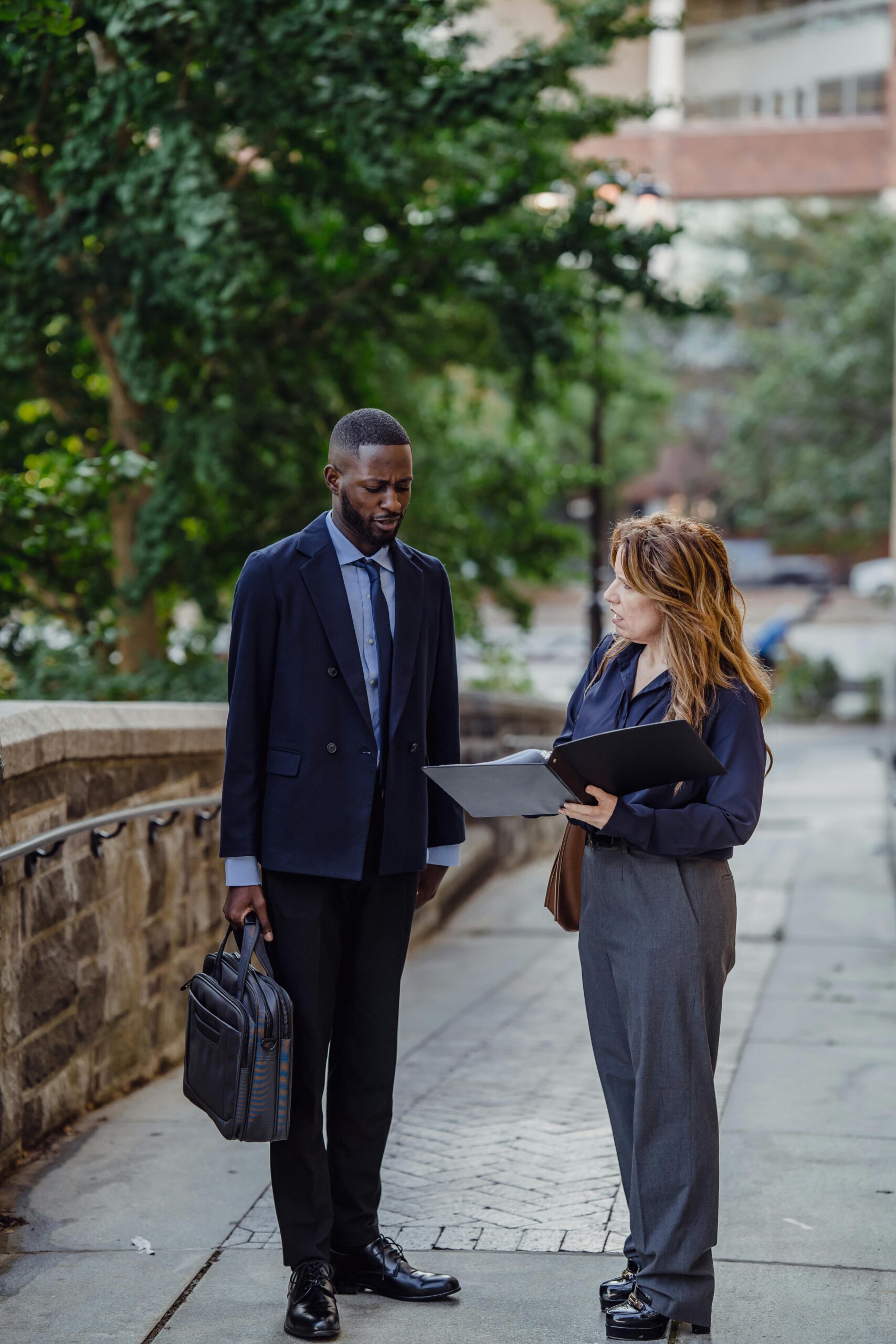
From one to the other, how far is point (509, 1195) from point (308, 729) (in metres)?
1.64

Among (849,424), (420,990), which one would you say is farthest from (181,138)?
(849,424)

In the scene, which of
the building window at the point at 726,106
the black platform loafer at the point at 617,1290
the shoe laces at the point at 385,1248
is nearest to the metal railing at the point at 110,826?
the shoe laces at the point at 385,1248

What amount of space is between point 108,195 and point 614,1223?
5.26 meters

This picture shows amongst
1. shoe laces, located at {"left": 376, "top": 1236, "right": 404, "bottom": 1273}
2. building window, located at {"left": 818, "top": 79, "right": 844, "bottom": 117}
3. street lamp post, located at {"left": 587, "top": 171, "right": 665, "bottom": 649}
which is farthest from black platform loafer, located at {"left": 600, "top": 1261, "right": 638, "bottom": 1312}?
building window, located at {"left": 818, "top": 79, "right": 844, "bottom": 117}

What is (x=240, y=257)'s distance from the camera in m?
6.61

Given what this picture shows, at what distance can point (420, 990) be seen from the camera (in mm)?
7402

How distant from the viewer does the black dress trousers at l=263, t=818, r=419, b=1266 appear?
3.27m

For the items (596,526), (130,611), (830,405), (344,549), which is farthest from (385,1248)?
(830,405)

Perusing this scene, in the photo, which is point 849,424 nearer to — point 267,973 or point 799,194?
point 799,194

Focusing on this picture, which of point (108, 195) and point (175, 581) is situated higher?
point (108, 195)

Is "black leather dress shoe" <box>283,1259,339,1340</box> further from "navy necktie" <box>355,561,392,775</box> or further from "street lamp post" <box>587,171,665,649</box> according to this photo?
"street lamp post" <box>587,171,665,649</box>

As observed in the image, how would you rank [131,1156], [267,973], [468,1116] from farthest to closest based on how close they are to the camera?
[468,1116]
[131,1156]
[267,973]

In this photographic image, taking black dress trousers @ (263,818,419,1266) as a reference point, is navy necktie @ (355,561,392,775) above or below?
above

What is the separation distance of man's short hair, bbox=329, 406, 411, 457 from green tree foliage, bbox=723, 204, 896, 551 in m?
26.9
